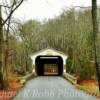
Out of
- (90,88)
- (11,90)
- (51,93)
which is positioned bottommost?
(90,88)

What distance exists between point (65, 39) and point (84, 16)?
45.3 feet

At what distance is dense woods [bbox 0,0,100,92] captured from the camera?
52.2 m

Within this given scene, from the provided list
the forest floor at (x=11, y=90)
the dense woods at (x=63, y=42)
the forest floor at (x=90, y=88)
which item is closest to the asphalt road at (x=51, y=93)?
the forest floor at (x=11, y=90)

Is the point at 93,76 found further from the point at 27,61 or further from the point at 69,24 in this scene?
the point at 27,61

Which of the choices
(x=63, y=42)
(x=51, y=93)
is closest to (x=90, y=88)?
(x=51, y=93)

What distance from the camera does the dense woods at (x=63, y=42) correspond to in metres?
52.2

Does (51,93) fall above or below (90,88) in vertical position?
above

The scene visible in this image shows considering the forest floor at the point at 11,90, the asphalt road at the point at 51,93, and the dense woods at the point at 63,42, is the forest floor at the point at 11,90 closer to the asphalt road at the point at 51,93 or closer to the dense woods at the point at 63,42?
the asphalt road at the point at 51,93

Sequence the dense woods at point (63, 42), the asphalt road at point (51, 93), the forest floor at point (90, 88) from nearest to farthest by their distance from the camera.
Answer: the asphalt road at point (51, 93) → the forest floor at point (90, 88) → the dense woods at point (63, 42)

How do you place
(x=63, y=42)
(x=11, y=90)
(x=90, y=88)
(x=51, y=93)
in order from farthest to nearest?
(x=63, y=42) → (x=90, y=88) → (x=11, y=90) → (x=51, y=93)

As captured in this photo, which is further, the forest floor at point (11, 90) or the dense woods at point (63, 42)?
the dense woods at point (63, 42)

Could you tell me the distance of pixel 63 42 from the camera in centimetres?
8519

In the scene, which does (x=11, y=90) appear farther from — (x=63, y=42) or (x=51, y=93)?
(x=63, y=42)

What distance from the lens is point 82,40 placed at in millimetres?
64688
